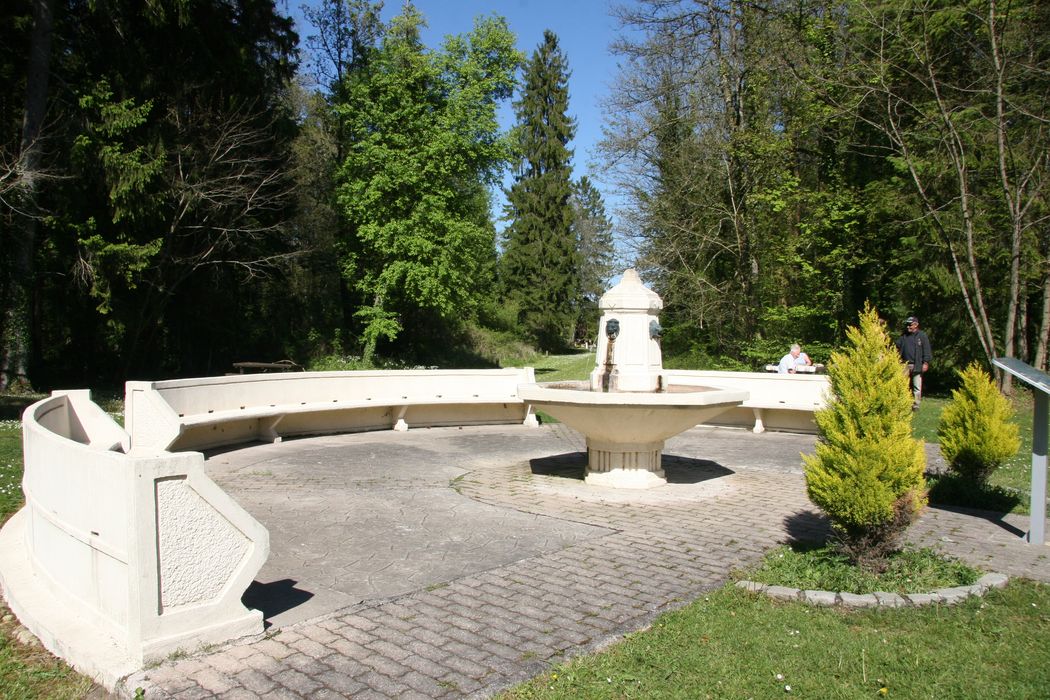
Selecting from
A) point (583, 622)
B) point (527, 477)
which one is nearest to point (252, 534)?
point (583, 622)

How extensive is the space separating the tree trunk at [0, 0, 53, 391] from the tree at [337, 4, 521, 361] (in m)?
11.0

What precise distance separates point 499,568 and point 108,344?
818 inches

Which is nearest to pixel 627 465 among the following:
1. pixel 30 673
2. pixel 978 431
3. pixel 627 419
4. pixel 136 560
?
pixel 627 419

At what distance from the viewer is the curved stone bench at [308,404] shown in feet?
33.7

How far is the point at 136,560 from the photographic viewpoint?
12.7ft

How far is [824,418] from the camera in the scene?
18.4ft

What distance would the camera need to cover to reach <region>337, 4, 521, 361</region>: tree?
93.8ft

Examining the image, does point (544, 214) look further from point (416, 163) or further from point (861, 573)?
point (861, 573)

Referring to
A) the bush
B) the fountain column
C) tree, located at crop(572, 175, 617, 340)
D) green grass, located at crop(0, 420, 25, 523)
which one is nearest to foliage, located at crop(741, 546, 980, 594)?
the bush

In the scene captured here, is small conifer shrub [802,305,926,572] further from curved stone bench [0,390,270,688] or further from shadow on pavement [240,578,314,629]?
curved stone bench [0,390,270,688]

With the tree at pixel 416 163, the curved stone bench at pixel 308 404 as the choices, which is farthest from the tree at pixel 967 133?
the tree at pixel 416 163

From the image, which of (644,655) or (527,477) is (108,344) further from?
(644,655)

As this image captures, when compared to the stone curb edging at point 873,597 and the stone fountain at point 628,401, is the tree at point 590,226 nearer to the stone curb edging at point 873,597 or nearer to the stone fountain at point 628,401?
the stone fountain at point 628,401

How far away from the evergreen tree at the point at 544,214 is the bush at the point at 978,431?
4604 centimetres
